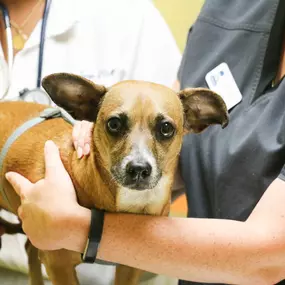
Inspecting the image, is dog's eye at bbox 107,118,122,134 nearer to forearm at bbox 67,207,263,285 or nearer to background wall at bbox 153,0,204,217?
forearm at bbox 67,207,263,285

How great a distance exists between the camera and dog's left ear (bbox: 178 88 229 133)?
98 cm

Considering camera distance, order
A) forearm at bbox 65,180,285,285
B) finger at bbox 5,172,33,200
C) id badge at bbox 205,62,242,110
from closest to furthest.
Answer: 1. forearm at bbox 65,180,285,285
2. finger at bbox 5,172,33,200
3. id badge at bbox 205,62,242,110

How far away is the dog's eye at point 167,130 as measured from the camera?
3.13ft

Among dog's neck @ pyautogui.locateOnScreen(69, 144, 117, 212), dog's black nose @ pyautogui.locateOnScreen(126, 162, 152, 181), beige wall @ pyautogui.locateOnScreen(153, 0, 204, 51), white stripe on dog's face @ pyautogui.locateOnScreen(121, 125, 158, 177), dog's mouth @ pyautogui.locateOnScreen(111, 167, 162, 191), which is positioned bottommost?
beige wall @ pyautogui.locateOnScreen(153, 0, 204, 51)

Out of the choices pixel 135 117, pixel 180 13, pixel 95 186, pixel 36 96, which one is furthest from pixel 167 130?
pixel 180 13

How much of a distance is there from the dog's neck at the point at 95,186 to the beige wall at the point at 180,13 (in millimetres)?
1135

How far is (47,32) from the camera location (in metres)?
1.38

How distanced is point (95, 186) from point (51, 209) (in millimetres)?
139

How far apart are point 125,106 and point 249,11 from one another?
1.30 ft

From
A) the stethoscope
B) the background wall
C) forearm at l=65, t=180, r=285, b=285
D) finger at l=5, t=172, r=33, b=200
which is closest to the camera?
forearm at l=65, t=180, r=285, b=285

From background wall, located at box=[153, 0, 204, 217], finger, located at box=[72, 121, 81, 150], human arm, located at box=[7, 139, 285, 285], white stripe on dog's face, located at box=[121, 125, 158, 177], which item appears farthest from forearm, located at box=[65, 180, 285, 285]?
background wall, located at box=[153, 0, 204, 217]

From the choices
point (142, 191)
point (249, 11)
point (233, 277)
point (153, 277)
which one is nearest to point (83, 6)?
point (249, 11)

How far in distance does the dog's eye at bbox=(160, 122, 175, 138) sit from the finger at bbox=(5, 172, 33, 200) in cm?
29

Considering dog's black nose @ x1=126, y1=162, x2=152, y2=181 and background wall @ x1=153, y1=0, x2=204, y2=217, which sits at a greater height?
dog's black nose @ x1=126, y1=162, x2=152, y2=181
